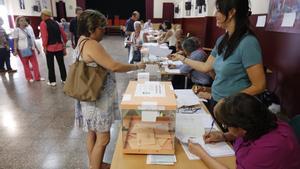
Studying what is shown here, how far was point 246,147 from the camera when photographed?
93cm

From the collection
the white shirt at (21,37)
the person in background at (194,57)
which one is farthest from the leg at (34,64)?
the person in background at (194,57)

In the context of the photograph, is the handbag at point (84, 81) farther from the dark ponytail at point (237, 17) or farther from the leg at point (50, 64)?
the leg at point (50, 64)

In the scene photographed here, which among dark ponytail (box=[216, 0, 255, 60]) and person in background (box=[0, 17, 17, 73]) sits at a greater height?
dark ponytail (box=[216, 0, 255, 60])

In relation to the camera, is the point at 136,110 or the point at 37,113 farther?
the point at 37,113

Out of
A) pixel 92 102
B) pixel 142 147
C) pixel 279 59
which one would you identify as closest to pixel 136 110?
pixel 142 147

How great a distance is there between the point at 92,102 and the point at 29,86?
12.1ft

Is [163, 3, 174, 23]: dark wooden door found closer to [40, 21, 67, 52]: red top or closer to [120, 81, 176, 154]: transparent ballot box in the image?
[40, 21, 67, 52]: red top

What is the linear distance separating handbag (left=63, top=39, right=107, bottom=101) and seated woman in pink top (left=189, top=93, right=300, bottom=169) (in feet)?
2.83

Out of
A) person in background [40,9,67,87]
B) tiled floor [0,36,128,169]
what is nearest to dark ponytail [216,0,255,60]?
tiled floor [0,36,128,169]

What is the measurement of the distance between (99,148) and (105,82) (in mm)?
510

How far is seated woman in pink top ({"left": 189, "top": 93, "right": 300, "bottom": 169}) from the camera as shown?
0.85 m

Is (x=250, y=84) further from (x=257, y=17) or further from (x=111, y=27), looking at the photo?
(x=111, y=27)

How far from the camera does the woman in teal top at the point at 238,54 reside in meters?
1.25

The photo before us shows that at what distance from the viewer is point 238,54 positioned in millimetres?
1281
